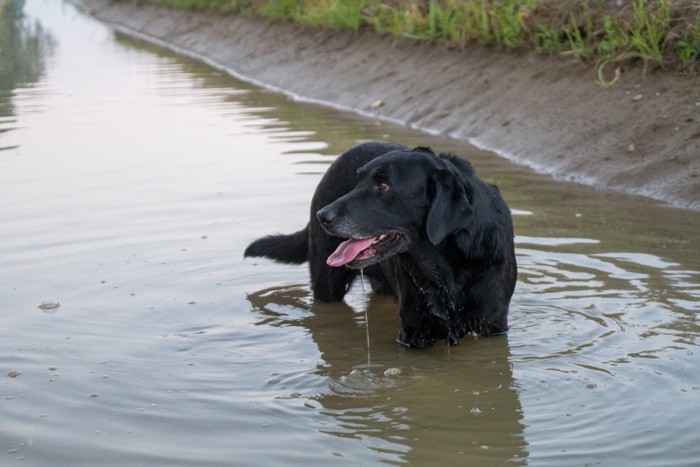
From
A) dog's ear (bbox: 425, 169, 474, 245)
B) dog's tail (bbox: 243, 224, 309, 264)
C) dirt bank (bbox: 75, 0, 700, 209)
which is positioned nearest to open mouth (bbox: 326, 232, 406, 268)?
dog's ear (bbox: 425, 169, 474, 245)

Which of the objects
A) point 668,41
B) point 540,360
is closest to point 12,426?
point 540,360

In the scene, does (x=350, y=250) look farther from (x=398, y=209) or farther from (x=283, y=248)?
(x=283, y=248)

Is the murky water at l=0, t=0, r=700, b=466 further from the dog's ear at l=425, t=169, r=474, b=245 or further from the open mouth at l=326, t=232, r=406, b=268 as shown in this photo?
the dog's ear at l=425, t=169, r=474, b=245

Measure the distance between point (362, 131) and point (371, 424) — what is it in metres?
7.73

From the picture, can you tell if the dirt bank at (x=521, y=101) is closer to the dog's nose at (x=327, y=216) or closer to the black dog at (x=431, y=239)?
the black dog at (x=431, y=239)

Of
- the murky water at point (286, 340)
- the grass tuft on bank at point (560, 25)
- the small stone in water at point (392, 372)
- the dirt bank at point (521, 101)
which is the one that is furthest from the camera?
the grass tuft on bank at point (560, 25)

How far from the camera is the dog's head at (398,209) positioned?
16.5 feet

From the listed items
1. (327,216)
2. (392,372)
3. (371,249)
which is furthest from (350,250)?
(392,372)

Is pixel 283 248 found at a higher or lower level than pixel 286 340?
higher

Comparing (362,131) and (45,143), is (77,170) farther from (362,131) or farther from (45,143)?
(362,131)

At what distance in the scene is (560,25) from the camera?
11453mm

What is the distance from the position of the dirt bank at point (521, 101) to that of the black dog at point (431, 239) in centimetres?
329

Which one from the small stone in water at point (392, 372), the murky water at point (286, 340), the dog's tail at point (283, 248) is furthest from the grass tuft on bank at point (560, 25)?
the small stone in water at point (392, 372)

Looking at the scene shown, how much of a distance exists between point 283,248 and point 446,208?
1.93 m
